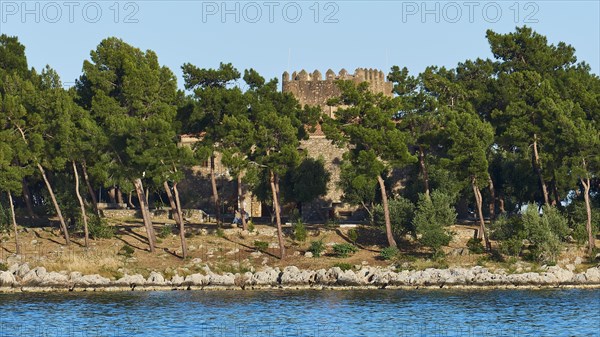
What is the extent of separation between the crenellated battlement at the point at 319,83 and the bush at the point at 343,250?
29.1 metres

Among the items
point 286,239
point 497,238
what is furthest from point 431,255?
point 286,239

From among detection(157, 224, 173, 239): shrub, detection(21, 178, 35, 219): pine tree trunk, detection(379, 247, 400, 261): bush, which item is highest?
detection(21, 178, 35, 219): pine tree trunk

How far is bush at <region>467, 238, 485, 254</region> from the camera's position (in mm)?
77312

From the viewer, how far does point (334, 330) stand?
174 feet

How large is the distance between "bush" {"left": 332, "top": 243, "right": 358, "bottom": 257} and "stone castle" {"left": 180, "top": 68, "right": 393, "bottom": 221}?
12488 mm

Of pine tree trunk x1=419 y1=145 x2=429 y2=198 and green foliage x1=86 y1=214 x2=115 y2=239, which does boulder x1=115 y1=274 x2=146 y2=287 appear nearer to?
green foliage x1=86 y1=214 x2=115 y2=239

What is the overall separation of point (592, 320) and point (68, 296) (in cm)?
2785

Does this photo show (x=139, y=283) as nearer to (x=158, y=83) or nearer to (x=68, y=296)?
(x=68, y=296)

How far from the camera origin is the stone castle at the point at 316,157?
91.7 metres

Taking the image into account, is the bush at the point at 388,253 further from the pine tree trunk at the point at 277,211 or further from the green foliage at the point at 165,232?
the green foliage at the point at 165,232

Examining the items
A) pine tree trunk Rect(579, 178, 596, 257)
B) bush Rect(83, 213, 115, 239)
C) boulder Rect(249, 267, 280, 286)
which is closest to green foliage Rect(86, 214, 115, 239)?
bush Rect(83, 213, 115, 239)

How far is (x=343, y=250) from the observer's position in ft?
254

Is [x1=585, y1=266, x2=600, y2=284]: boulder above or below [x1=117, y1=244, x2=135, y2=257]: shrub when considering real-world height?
below

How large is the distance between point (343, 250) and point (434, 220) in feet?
19.5
